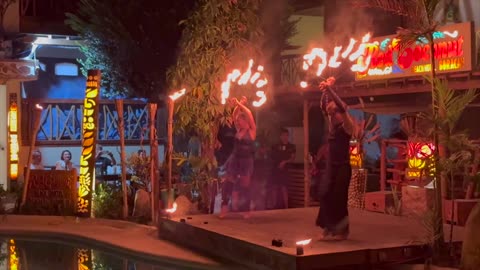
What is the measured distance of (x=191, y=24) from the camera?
1251 cm

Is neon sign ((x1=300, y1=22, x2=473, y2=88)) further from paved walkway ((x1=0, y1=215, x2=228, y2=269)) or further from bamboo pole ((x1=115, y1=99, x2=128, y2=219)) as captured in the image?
bamboo pole ((x1=115, y1=99, x2=128, y2=219))

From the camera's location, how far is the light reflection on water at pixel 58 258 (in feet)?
29.7

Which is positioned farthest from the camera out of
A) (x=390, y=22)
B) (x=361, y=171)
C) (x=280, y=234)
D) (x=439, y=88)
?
(x=390, y=22)

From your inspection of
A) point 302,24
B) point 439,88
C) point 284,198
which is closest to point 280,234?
point 439,88

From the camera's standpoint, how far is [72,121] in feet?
54.3

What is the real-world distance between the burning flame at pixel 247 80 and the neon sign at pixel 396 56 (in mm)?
781

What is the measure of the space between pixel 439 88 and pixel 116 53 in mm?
10328

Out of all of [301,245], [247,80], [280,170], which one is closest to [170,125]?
[247,80]

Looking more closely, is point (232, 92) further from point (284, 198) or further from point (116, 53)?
point (116, 53)

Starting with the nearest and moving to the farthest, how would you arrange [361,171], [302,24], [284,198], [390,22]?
[361,171]
[284,198]
[390,22]
[302,24]

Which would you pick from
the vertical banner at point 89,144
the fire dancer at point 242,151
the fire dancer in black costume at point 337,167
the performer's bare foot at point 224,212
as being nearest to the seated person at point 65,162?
the vertical banner at point 89,144

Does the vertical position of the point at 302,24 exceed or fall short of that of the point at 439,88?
it exceeds it

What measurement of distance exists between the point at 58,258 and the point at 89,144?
326 centimetres

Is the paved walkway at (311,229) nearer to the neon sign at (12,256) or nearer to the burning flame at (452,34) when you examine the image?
the neon sign at (12,256)
